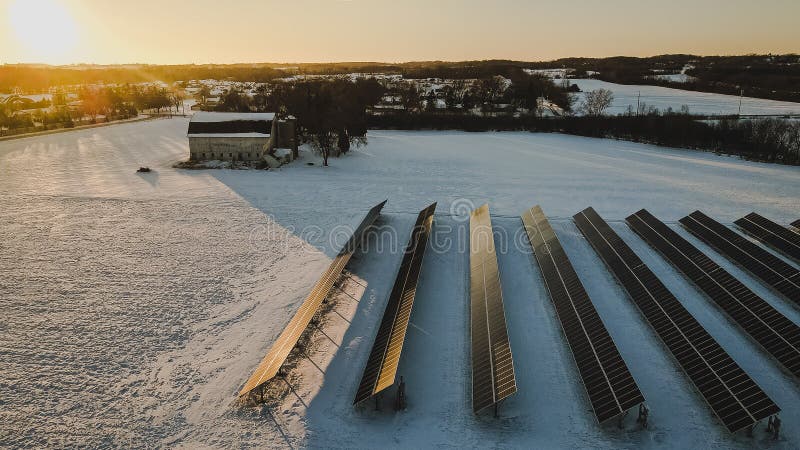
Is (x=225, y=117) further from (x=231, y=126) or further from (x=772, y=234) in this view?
(x=772, y=234)

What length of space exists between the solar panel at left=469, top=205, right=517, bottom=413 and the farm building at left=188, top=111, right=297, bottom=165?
23.0m

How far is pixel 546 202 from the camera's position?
86.8 feet

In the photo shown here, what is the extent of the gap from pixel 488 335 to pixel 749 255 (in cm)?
1217

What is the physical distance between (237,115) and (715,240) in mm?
33730

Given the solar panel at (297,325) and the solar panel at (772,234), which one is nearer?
the solar panel at (297,325)

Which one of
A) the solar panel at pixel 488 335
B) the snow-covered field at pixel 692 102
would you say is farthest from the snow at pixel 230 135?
the snow-covered field at pixel 692 102

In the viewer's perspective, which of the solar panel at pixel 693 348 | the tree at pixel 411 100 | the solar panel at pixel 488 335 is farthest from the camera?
the tree at pixel 411 100

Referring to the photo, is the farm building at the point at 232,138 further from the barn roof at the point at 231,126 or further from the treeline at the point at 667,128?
the treeline at the point at 667,128

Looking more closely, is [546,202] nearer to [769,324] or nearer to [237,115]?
[769,324]

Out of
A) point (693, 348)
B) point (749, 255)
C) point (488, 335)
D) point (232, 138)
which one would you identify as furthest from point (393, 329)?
point (232, 138)

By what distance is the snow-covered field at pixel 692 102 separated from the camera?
6579cm

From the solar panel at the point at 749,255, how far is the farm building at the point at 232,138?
27.5m

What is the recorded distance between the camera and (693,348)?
12.0 metres

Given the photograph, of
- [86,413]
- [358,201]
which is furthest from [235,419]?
[358,201]
